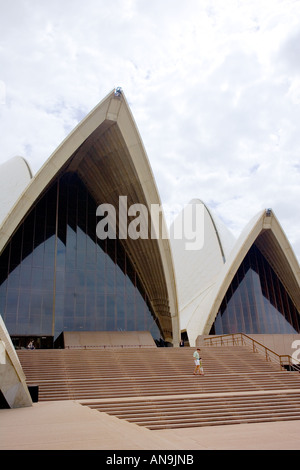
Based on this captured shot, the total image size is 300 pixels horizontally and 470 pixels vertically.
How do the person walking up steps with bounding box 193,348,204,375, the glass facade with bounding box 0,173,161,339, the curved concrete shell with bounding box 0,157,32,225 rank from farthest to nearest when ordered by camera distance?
1. the curved concrete shell with bounding box 0,157,32,225
2. the glass facade with bounding box 0,173,161,339
3. the person walking up steps with bounding box 193,348,204,375

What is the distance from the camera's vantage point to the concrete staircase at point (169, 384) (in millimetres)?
8375

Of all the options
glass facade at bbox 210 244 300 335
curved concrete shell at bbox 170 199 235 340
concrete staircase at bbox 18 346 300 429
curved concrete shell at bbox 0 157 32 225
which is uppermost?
curved concrete shell at bbox 0 157 32 225

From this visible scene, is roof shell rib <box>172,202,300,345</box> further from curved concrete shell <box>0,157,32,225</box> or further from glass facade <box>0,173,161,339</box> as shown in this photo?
curved concrete shell <box>0,157,32,225</box>

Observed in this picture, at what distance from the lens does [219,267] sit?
3191cm

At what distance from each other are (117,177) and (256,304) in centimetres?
1253

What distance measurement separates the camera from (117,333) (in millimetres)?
22484

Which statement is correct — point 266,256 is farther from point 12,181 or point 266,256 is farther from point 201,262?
point 12,181

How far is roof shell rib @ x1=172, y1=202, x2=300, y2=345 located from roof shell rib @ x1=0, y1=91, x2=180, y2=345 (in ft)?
12.6

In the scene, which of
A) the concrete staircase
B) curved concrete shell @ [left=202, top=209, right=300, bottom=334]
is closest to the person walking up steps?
the concrete staircase

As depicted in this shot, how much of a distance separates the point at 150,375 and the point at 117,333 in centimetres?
952

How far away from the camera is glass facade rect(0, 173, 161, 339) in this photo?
21359 millimetres

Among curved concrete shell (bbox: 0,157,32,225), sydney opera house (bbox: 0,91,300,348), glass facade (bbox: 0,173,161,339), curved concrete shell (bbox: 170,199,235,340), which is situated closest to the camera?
sydney opera house (bbox: 0,91,300,348)

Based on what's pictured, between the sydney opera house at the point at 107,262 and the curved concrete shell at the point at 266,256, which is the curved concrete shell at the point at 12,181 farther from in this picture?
the curved concrete shell at the point at 266,256

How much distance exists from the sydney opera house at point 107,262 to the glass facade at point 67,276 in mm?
55
